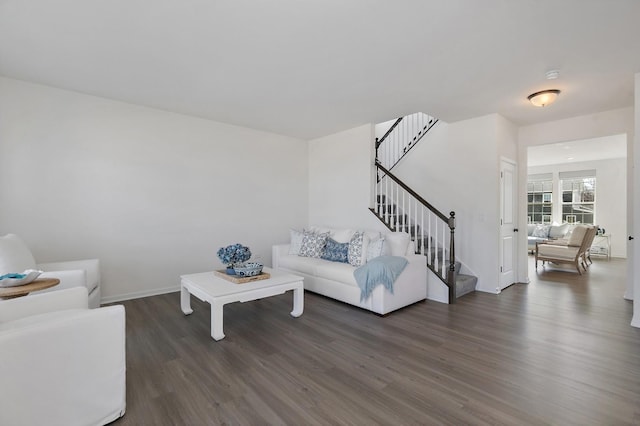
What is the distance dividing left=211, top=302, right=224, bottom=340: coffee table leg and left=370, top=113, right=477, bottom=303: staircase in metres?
2.90

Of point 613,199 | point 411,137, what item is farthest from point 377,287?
point 613,199

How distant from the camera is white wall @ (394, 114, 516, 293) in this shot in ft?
14.8

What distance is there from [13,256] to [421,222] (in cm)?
496

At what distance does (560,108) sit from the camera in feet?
14.0

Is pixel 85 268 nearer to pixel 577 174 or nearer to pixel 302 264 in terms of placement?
pixel 302 264

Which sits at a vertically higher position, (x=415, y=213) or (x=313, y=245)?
(x=415, y=213)

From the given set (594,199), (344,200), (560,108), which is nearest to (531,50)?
(560,108)

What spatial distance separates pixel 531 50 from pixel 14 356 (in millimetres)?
4218

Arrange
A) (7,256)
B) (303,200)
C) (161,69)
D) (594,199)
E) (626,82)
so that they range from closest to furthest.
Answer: (7,256)
(161,69)
(626,82)
(303,200)
(594,199)

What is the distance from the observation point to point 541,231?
880 cm

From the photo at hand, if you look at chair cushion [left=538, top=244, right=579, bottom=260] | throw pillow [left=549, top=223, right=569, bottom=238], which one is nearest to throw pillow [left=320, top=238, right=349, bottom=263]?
chair cushion [left=538, top=244, right=579, bottom=260]

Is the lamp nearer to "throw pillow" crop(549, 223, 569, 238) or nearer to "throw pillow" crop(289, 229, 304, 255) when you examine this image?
"throw pillow" crop(289, 229, 304, 255)

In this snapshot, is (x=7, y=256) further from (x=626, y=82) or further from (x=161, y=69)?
(x=626, y=82)

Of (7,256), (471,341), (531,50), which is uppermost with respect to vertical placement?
(531,50)
